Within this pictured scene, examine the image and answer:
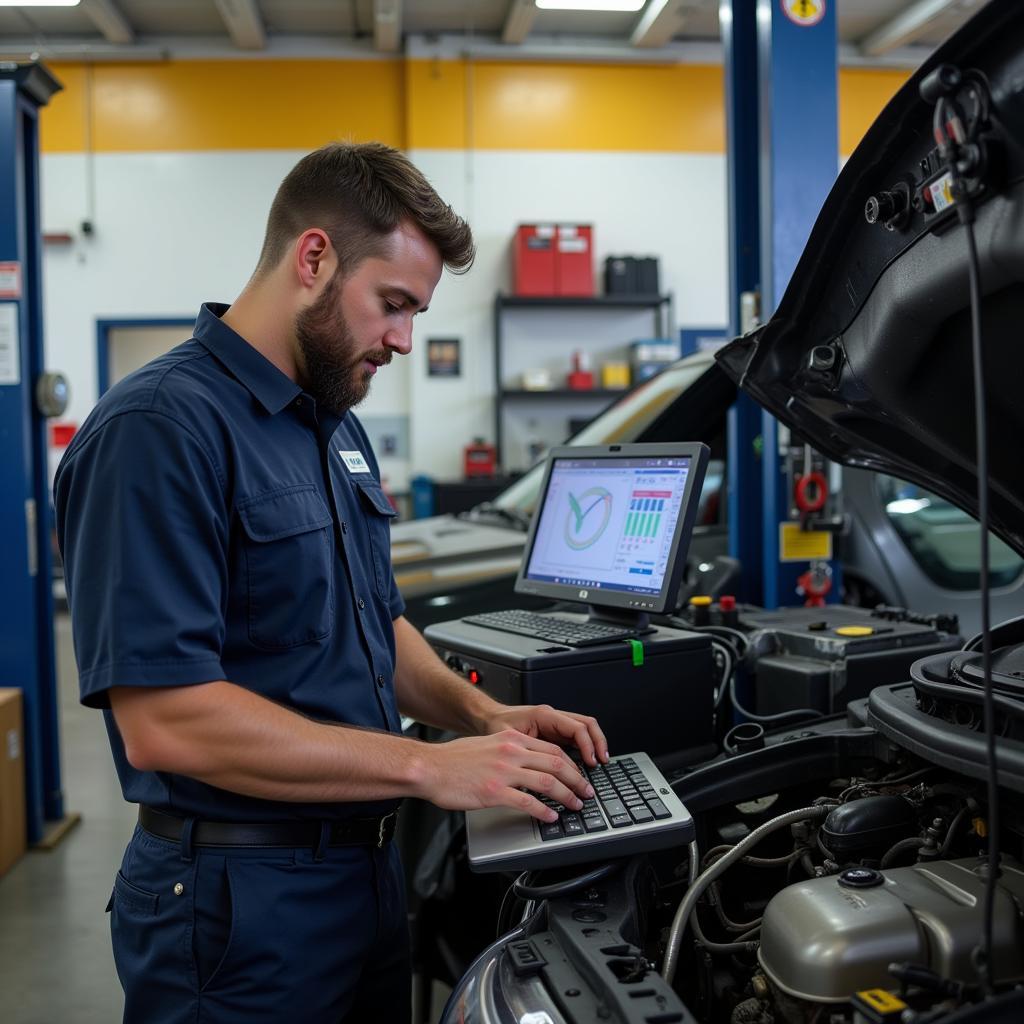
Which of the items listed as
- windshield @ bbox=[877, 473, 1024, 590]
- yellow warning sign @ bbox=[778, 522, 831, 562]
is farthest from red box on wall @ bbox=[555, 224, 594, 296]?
yellow warning sign @ bbox=[778, 522, 831, 562]

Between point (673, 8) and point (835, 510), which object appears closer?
point (835, 510)

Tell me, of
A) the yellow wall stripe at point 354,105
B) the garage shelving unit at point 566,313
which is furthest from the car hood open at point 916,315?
the yellow wall stripe at point 354,105

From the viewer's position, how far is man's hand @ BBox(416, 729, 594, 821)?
117 cm

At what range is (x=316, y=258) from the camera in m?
1.33

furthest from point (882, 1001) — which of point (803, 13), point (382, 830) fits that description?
point (803, 13)

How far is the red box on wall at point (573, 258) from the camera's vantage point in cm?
817

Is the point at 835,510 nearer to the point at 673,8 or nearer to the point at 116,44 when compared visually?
the point at 673,8

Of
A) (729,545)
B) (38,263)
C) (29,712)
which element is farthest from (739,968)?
(38,263)

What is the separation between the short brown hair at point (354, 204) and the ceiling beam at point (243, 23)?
703 cm

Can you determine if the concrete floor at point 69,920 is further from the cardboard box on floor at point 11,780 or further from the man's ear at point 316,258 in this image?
the man's ear at point 316,258

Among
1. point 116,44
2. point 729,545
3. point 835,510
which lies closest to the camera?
point 835,510

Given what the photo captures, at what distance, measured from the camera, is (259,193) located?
8.52 m

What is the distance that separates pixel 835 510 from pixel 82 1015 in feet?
7.66

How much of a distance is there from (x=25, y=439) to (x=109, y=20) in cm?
573
